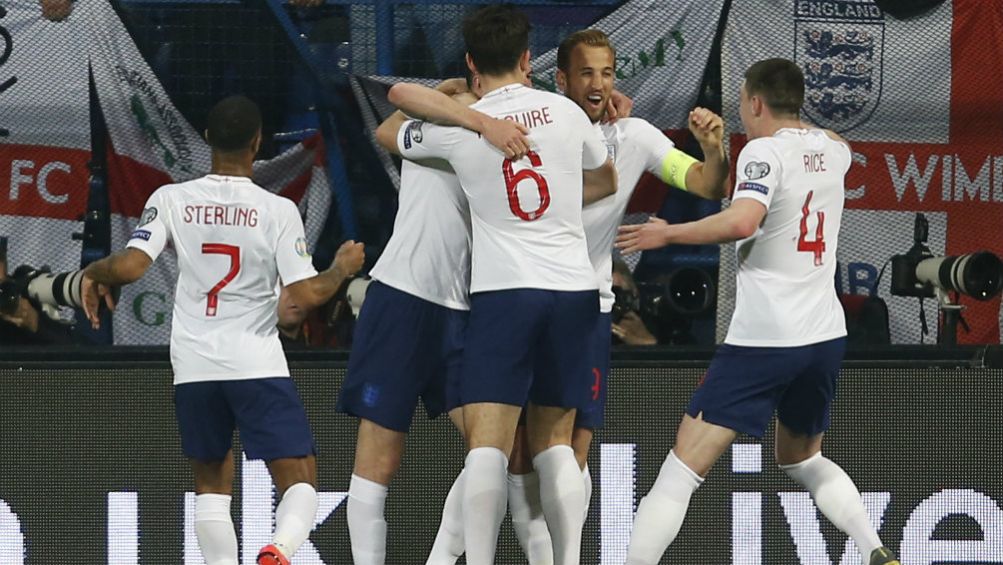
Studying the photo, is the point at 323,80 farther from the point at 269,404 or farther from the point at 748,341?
the point at 748,341

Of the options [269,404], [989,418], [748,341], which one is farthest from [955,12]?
[269,404]

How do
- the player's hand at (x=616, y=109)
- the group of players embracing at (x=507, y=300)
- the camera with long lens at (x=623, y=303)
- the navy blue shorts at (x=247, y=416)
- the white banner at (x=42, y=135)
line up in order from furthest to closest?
the white banner at (x=42, y=135)
the camera with long lens at (x=623, y=303)
the player's hand at (x=616, y=109)
the navy blue shorts at (x=247, y=416)
the group of players embracing at (x=507, y=300)

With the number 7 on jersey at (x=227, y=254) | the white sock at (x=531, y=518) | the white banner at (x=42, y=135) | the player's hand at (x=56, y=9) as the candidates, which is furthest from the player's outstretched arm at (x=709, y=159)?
the player's hand at (x=56, y=9)

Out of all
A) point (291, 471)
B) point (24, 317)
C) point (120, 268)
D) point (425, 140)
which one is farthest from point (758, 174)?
point (24, 317)

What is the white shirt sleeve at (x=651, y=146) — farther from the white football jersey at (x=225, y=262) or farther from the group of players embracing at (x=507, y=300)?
the white football jersey at (x=225, y=262)

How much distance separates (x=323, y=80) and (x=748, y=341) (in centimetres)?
233

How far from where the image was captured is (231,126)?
6.62 metres

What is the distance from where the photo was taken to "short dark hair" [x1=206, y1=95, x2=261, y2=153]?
661 cm

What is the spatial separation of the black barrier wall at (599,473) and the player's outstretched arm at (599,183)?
4.09ft

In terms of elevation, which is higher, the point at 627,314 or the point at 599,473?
the point at 627,314

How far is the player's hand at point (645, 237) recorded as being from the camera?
615 centimetres

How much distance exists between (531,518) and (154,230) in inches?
63.3

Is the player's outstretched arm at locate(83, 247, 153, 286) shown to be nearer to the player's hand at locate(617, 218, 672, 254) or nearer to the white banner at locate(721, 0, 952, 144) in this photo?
the player's hand at locate(617, 218, 672, 254)

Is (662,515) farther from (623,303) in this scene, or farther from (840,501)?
(623,303)
